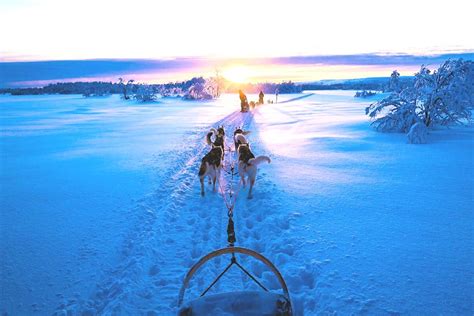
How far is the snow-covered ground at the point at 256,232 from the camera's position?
9.95 feet

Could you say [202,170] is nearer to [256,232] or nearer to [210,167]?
[210,167]

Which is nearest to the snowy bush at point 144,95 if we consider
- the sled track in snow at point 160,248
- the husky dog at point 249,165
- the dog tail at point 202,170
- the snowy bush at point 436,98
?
the snowy bush at point 436,98

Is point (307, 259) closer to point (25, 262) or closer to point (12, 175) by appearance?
point (25, 262)

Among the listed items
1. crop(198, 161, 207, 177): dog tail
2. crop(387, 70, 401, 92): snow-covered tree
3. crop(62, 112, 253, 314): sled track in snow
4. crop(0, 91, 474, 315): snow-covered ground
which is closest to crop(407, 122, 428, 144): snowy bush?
crop(0, 91, 474, 315): snow-covered ground

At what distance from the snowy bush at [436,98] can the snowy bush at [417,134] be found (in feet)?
5.46

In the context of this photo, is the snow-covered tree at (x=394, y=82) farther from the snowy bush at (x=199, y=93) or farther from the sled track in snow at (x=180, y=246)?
the snowy bush at (x=199, y=93)

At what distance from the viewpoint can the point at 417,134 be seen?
10.2m

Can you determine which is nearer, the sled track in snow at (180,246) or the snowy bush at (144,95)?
the sled track in snow at (180,246)

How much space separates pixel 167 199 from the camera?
5.54 meters

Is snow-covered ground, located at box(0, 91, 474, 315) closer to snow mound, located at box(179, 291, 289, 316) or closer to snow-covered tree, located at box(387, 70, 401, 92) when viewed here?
snow mound, located at box(179, 291, 289, 316)

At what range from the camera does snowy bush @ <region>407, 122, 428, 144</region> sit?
10.1m

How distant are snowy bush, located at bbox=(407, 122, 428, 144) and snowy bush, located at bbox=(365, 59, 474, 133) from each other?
1.66 meters

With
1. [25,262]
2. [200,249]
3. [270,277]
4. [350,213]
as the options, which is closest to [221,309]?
[270,277]

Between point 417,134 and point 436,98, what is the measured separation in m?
2.81
